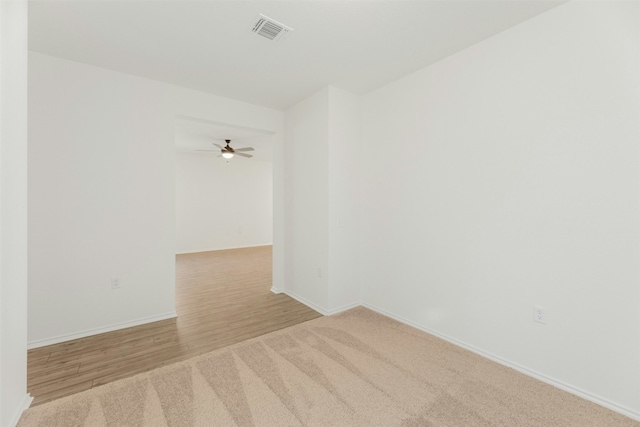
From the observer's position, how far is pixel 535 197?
199 cm

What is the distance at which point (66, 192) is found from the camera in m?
2.53

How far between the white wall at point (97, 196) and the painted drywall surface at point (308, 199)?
4.40ft

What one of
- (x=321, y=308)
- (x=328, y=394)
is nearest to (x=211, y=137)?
(x=321, y=308)

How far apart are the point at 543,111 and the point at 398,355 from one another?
2.28 metres

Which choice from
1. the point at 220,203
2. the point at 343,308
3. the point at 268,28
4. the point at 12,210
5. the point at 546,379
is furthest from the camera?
the point at 220,203

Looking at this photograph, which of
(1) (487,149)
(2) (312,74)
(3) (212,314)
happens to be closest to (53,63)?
(2) (312,74)

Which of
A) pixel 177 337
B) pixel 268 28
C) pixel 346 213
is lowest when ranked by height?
pixel 177 337

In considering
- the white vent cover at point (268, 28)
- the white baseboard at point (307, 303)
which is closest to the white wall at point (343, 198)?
the white baseboard at point (307, 303)

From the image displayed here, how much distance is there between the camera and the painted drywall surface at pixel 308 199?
127 inches

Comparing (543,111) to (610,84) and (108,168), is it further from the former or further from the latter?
(108,168)

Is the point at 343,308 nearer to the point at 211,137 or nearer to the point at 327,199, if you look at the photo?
the point at 327,199

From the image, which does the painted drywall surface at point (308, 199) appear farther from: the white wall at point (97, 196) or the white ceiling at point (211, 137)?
the white wall at point (97, 196)

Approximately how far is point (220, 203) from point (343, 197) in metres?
5.52

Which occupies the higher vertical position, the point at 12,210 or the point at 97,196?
the point at 97,196
